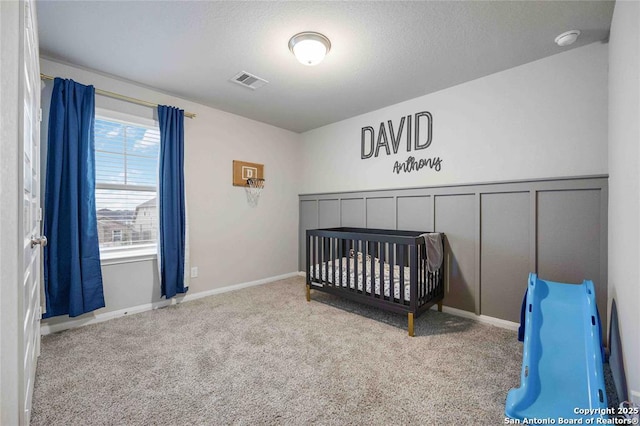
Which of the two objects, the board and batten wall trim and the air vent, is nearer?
the board and batten wall trim

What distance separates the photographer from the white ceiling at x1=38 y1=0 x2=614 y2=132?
1.68 metres

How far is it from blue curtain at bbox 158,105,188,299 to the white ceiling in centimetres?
38

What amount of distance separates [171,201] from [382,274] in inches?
88.4

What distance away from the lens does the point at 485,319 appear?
247cm

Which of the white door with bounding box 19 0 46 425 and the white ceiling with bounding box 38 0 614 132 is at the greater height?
the white ceiling with bounding box 38 0 614 132

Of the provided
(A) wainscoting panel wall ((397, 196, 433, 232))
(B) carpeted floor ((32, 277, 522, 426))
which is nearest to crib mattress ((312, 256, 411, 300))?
(B) carpeted floor ((32, 277, 522, 426))

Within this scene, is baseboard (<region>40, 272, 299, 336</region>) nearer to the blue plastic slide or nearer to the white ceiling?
the white ceiling

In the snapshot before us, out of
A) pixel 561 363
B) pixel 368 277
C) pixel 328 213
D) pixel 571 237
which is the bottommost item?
pixel 561 363

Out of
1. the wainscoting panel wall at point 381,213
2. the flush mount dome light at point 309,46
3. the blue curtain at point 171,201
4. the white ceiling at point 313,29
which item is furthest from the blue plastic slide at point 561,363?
the blue curtain at point 171,201

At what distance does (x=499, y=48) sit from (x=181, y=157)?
119 inches

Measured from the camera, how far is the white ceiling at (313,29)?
5.53ft

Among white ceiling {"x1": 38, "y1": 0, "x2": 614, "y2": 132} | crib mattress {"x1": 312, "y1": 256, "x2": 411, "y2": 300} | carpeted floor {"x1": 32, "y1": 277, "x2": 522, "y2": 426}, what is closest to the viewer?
carpeted floor {"x1": 32, "y1": 277, "x2": 522, "y2": 426}

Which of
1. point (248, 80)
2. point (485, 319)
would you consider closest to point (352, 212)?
point (485, 319)

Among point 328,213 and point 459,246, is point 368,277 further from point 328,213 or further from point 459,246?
point 328,213
